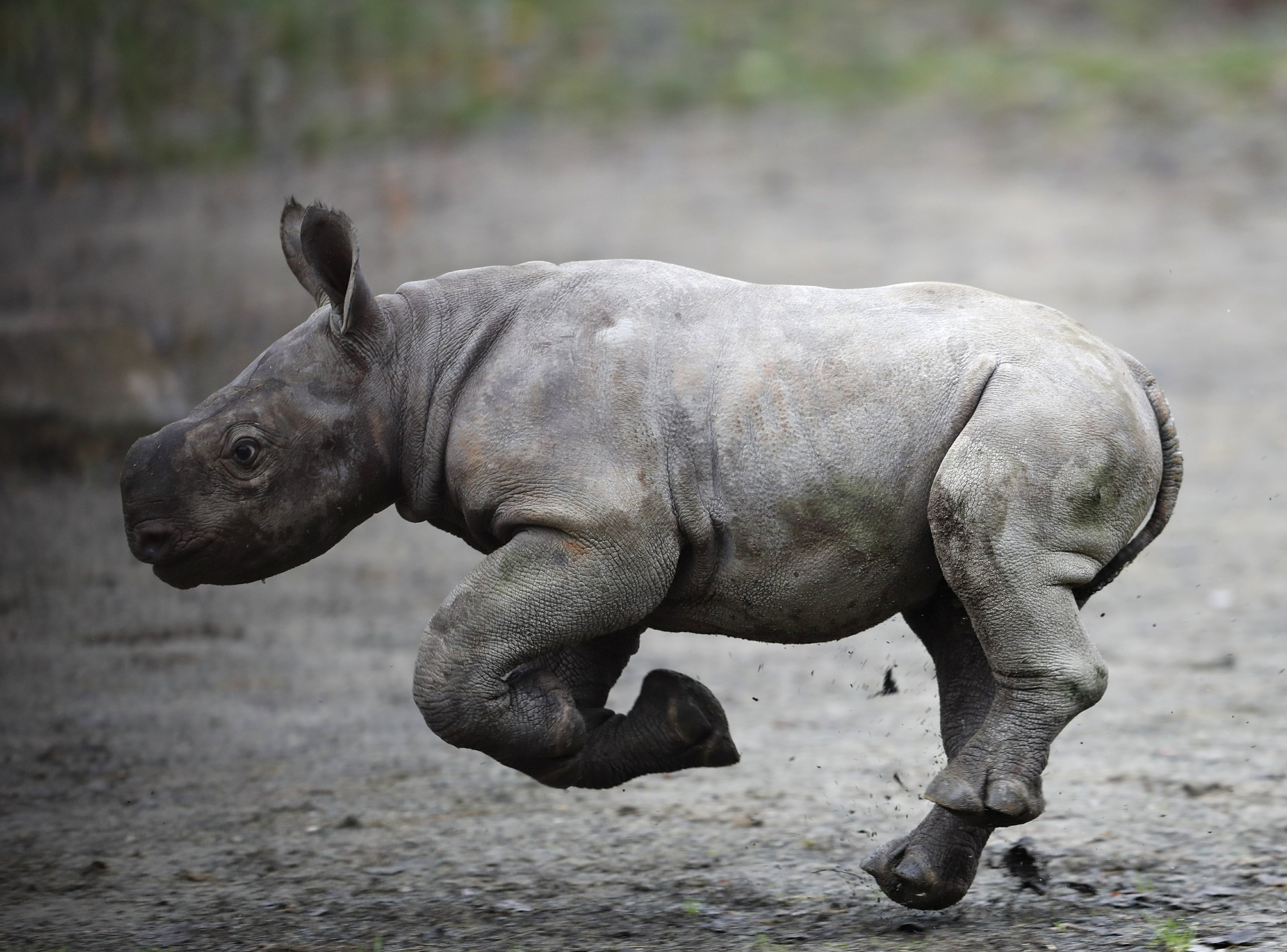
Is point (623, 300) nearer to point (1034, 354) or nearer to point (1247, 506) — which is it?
point (1034, 354)

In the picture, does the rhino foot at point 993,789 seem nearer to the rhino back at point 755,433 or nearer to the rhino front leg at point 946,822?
the rhino front leg at point 946,822

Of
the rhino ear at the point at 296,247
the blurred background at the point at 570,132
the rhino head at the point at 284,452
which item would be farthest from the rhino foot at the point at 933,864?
the blurred background at the point at 570,132

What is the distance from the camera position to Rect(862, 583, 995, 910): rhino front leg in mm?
4133

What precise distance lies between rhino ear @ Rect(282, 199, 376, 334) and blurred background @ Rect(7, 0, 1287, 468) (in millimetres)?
7156

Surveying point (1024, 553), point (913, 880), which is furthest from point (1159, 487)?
point (913, 880)

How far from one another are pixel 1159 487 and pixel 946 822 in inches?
39.6

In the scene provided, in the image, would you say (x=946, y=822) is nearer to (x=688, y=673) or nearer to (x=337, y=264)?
(x=337, y=264)

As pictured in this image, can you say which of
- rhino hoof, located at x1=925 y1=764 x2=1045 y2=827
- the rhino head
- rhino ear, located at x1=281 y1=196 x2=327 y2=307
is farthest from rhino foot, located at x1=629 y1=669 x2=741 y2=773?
rhino ear, located at x1=281 y1=196 x2=327 y2=307

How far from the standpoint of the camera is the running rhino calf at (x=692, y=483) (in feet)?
12.8

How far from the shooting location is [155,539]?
164 inches

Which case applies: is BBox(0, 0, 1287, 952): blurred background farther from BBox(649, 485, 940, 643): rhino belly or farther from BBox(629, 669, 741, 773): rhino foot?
BBox(649, 485, 940, 643): rhino belly

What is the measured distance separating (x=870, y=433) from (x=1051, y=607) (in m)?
0.59

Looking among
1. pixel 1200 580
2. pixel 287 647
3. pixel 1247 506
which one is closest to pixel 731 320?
pixel 287 647

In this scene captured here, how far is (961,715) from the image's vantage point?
4.33 m
